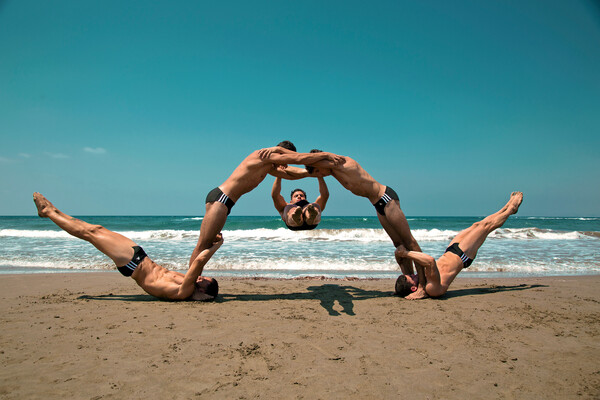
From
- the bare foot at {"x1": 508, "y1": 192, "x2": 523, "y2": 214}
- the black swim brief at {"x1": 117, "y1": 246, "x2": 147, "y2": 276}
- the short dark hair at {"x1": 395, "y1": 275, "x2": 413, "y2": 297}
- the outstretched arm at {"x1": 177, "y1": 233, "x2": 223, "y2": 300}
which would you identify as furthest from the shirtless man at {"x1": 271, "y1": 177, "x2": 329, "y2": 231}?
the bare foot at {"x1": 508, "y1": 192, "x2": 523, "y2": 214}

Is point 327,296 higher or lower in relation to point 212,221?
lower

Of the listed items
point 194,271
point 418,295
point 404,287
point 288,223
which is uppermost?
point 288,223

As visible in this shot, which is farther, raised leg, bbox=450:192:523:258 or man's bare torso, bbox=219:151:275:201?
raised leg, bbox=450:192:523:258

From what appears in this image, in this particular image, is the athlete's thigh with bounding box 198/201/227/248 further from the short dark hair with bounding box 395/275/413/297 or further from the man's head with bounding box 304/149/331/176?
the short dark hair with bounding box 395/275/413/297

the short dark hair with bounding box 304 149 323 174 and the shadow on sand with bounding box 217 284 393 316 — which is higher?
the short dark hair with bounding box 304 149 323 174

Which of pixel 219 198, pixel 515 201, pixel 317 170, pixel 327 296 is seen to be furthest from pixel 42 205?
pixel 515 201

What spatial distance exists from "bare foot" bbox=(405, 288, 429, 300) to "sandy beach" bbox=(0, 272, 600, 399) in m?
0.25

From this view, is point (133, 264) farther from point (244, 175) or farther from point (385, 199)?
point (385, 199)

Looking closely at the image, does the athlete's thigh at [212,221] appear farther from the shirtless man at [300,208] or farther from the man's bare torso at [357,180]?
the man's bare torso at [357,180]

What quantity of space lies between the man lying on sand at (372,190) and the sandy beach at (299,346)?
1.14 meters

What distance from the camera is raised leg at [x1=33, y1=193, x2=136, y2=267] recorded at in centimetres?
534

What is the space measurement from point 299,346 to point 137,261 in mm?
3233

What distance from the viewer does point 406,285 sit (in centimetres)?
609

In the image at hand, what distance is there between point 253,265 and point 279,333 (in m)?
6.75
